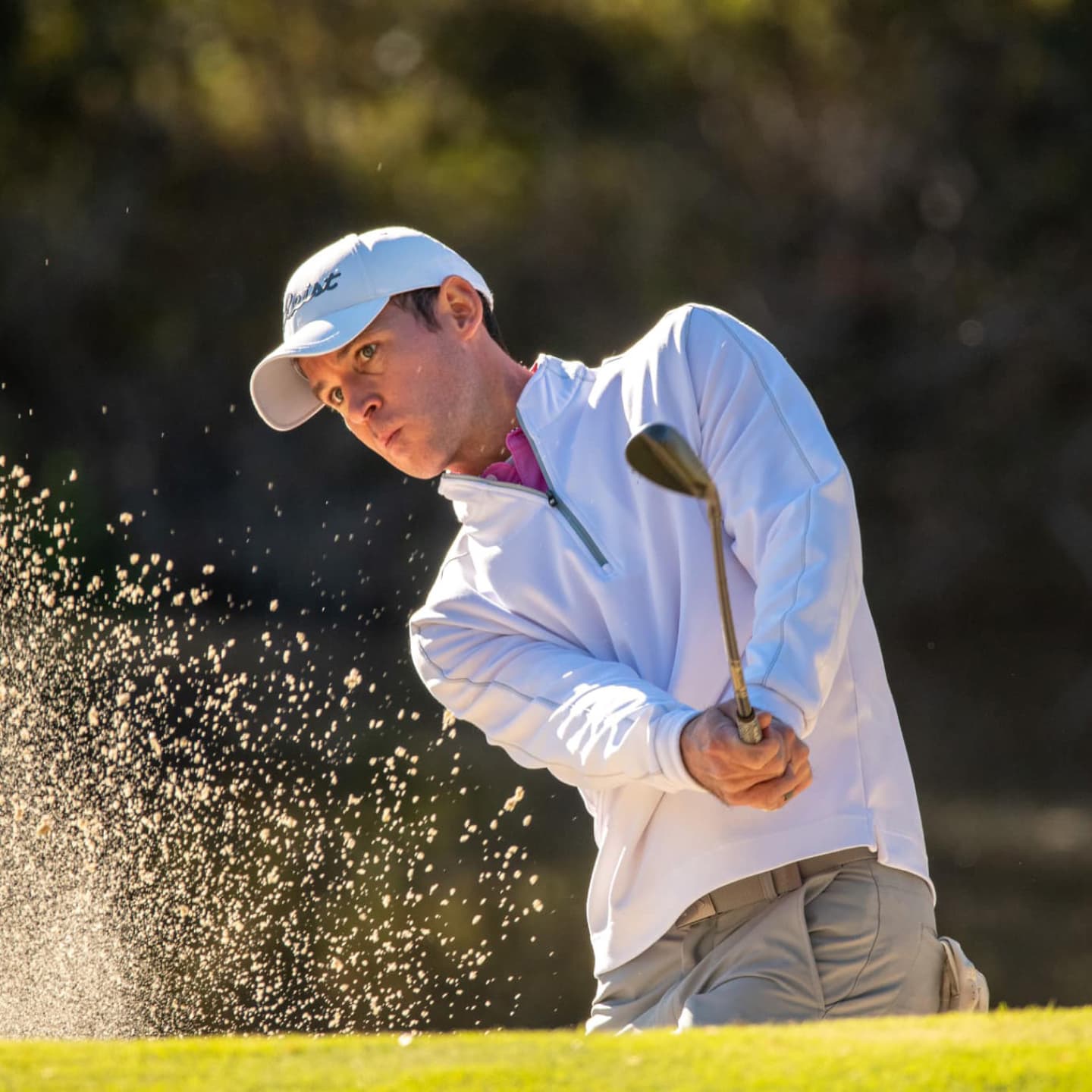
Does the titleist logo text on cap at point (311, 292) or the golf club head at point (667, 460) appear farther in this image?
the titleist logo text on cap at point (311, 292)

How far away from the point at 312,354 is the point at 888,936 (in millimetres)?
1008

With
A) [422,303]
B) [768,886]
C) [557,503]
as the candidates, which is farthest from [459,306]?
[768,886]

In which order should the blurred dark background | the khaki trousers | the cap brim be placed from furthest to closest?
the blurred dark background
the cap brim
the khaki trousers

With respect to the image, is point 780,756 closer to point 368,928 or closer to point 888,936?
point 888,936

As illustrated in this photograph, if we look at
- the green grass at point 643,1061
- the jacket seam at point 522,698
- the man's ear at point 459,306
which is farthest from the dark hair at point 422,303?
the green grass at point 643,1061

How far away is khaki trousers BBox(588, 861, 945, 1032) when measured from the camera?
2014mm

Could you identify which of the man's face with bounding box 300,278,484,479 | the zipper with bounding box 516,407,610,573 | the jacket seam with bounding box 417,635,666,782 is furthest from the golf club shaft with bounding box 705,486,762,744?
the man's face with bounding box 300,278,484,479

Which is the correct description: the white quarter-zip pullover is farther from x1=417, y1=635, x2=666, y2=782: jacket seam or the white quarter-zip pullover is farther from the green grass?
the green grass

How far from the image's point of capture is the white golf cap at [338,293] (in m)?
2.28

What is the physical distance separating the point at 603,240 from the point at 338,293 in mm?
10741

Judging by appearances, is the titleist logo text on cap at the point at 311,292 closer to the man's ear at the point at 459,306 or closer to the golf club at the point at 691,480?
the man's ear at the point at 459,306

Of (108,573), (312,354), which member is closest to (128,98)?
(108,573)

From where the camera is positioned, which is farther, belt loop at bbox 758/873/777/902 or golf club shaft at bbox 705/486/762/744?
belt loop at bbox 758/873/777/902

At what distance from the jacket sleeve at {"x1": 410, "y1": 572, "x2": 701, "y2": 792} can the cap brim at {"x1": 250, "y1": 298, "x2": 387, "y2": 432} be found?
1.04 ft
